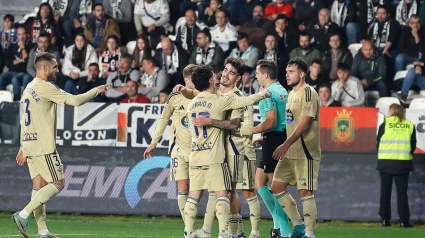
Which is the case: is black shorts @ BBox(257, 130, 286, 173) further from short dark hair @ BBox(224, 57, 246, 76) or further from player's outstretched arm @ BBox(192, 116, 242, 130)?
player's outstretched arm @ BBox(192, 116, 242, 130)

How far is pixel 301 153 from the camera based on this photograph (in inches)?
564

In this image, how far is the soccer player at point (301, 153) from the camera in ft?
46.7

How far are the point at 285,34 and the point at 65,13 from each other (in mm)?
5680

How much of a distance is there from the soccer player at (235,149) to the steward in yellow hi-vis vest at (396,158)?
15.1 ft

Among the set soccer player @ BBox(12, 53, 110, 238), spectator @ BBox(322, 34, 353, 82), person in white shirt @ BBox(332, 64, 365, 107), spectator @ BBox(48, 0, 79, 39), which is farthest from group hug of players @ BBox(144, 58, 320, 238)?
spectator @ BBox(48, 0, 79, 39)

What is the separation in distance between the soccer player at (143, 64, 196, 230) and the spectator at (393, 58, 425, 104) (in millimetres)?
7454

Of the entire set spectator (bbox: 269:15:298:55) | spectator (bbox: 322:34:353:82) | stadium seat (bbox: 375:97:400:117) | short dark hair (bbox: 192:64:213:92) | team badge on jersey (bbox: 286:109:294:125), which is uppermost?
spectator (bbox: 269:15:298:55)

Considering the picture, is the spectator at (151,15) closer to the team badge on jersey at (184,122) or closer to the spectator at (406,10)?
the spectator at (406,10)

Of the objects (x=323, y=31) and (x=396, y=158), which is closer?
(x=396, y=158)

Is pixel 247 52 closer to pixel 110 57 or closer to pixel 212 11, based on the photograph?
pixel 212 11

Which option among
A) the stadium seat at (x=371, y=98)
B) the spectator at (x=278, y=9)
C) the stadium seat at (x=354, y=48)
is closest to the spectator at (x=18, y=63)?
the spectator at (x=278, y=9)

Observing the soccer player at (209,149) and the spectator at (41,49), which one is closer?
the soccer player at (209,149)

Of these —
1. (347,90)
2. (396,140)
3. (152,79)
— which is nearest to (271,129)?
(396,140)

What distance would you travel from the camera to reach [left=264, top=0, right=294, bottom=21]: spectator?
Result: 23.9 metres
